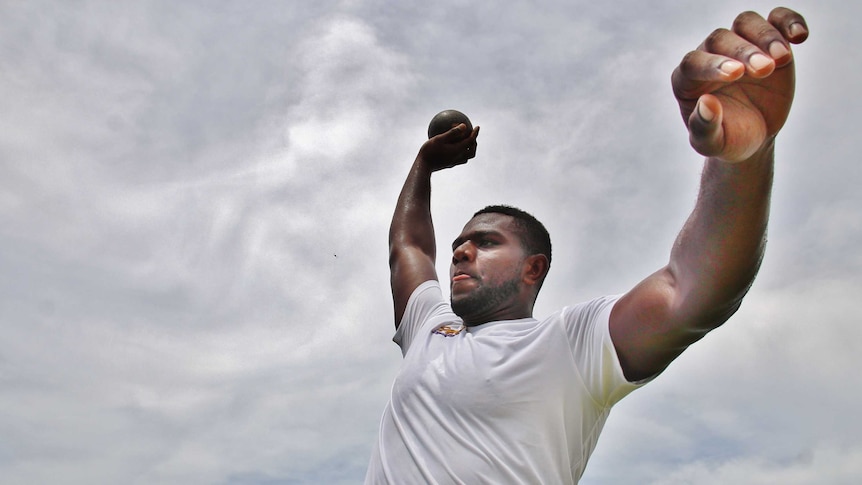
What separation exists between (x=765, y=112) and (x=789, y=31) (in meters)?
0.35

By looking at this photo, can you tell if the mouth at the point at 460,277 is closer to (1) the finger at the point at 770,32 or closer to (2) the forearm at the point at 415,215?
(2) the forearm at the point at 415,215

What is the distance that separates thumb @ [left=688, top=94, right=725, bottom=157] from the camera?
2814 mm

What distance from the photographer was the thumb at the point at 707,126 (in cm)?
281

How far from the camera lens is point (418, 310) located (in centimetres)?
566

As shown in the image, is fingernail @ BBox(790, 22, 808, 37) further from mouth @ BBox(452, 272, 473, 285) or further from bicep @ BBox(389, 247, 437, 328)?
bicep @ BBox(389, 247, 437, 328)

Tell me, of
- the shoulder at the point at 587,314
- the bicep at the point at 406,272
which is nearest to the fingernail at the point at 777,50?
the shoulder at the point at 587,314

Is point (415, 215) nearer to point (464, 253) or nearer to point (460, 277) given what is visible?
point (464, 253)

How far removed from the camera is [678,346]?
377cm

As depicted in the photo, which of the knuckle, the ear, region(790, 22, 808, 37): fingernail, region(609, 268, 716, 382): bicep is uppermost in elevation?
the ear

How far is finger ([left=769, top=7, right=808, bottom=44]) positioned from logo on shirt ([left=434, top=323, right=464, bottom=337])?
2.78 m

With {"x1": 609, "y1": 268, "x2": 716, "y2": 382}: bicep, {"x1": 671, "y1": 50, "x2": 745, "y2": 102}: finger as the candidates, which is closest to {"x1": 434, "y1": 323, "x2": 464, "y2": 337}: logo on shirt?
{"x1": 609, "y1": 268, "x2": 716, "y2": 382}: bicep

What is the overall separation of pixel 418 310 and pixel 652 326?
221 cm

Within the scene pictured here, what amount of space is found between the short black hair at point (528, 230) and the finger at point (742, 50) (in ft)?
8.21

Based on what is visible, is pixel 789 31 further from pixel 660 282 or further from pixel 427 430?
pixel 427 430
